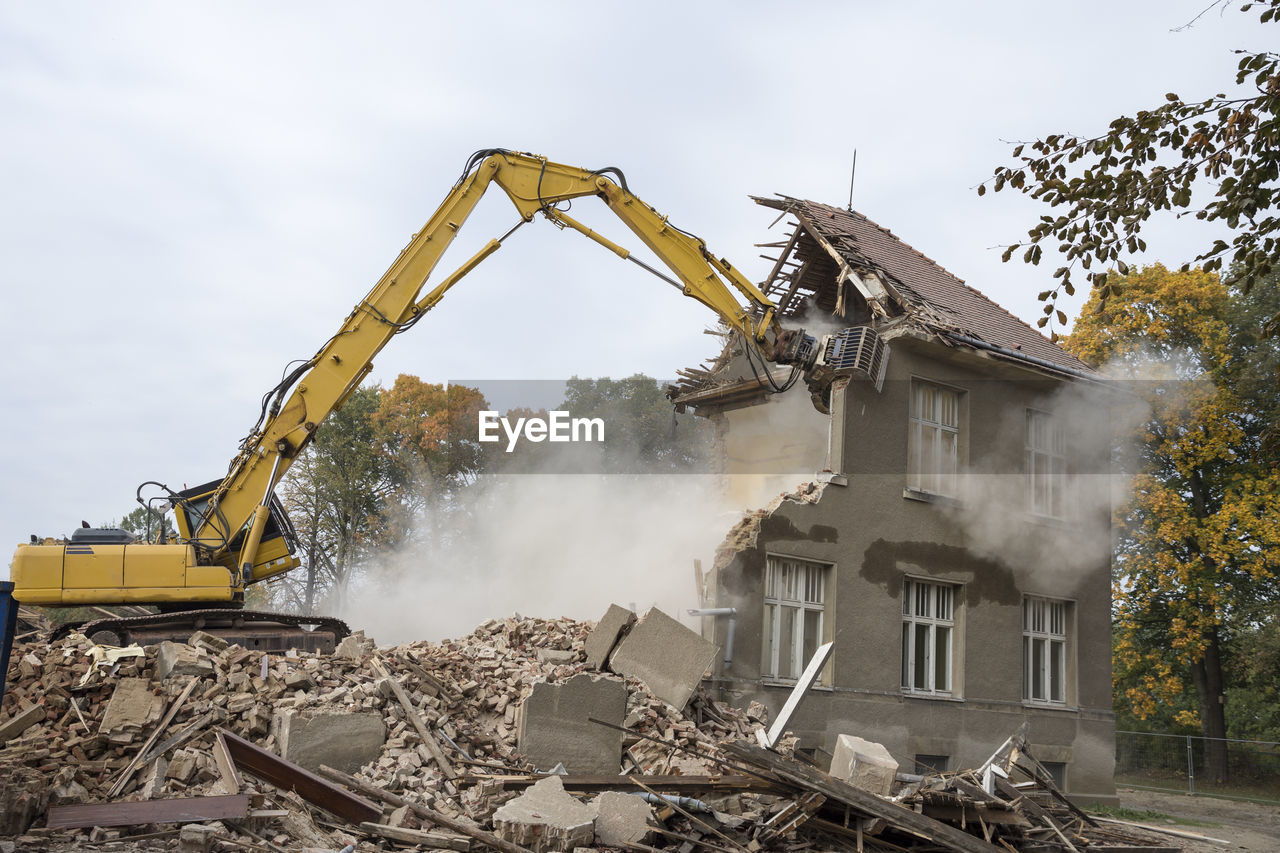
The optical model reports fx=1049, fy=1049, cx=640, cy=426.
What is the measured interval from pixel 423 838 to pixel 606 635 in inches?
166

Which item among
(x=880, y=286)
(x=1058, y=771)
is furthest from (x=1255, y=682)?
(x=880, y=286)

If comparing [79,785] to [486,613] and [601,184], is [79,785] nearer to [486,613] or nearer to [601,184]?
[601,184]

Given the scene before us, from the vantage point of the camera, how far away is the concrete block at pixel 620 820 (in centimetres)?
873

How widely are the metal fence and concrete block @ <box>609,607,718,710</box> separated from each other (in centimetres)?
1772

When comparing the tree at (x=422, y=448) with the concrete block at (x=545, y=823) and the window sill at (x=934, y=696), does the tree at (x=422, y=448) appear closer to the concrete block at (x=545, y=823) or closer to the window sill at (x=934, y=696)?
the window sill at (x=934, y=696)

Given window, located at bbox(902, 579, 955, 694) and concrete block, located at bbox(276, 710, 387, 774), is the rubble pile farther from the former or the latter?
window, located at bbox(902, 579, 955, 694)

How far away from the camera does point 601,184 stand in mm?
14188

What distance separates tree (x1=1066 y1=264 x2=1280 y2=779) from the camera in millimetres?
28062

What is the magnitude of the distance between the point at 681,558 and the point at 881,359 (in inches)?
179

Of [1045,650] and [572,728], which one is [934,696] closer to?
[1045,650]

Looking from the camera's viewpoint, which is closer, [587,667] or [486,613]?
[587,667]

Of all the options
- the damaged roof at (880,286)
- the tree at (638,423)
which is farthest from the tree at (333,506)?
the damaged roof at (880,286)

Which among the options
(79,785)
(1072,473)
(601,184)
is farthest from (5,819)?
(1072,473)

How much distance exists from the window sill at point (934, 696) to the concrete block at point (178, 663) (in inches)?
394
